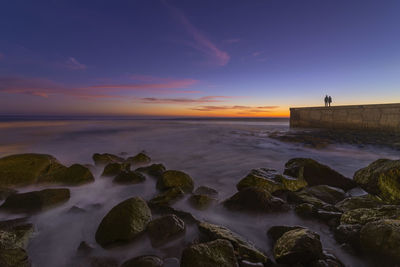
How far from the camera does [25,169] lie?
3992mm

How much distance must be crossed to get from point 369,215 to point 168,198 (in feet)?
8.66

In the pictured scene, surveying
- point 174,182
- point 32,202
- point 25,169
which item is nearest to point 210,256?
point 174,182

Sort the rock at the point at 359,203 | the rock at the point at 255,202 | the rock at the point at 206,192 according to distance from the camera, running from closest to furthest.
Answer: the rock at the point at 359,203 → the rock at the point at 255,202 → the rock at the point at 206,192

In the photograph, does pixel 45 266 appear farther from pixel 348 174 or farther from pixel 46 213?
pixel 348 174

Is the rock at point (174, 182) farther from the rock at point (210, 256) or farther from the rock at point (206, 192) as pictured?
the rock at point (210, 256)

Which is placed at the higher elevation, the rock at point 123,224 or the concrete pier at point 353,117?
the concrete pier at point 353,117

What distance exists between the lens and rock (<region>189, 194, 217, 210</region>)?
308cm

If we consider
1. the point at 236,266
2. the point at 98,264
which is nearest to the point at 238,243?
the point at 236,266

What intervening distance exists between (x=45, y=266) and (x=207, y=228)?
5.51 feet

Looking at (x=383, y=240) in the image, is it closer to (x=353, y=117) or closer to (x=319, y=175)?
(x=319, y=175)

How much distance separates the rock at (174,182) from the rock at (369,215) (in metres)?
2.41

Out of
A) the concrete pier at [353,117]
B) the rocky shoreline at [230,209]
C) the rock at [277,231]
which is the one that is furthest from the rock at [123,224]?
Result: the concrete pier at [353,117]

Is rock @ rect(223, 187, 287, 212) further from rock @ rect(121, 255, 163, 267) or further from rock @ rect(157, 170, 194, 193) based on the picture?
rock @ rect(121, 255, 163, 267)

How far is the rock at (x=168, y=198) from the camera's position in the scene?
9.88 ft
